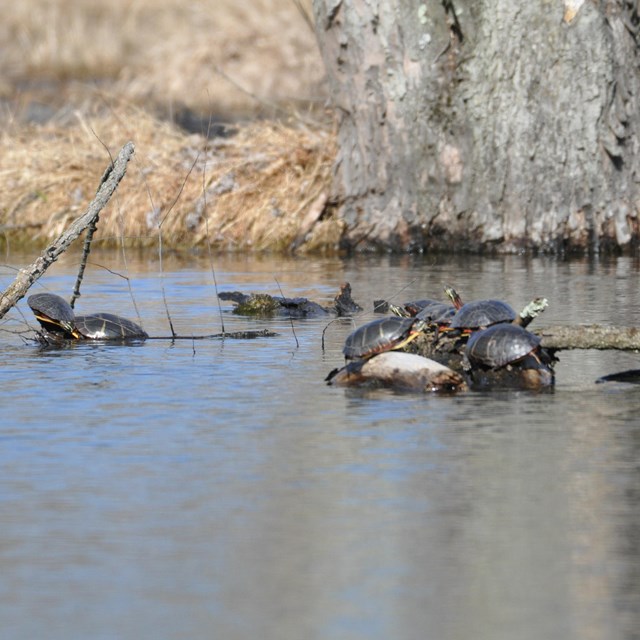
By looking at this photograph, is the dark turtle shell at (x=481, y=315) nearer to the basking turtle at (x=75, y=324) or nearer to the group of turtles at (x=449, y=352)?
the group of turtles at (x=449, y=352)

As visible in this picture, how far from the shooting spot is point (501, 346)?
6992 mm

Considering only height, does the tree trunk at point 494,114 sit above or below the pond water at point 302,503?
above

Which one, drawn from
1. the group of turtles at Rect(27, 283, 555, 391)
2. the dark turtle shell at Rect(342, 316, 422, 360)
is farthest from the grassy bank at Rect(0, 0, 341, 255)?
the dark turtle shell at Rect(342, 316, 422, 360)

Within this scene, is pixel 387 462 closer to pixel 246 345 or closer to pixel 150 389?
pixel 150 389

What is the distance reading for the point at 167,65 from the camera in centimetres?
2548

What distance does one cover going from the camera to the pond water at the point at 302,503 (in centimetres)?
381

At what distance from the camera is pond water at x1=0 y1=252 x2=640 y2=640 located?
12.5ft

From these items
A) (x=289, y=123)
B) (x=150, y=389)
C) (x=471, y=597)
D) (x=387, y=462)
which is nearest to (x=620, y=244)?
(x=289, y=123)

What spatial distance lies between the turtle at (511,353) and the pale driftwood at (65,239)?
2255mm

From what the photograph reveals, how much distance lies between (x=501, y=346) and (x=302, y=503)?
235 cm

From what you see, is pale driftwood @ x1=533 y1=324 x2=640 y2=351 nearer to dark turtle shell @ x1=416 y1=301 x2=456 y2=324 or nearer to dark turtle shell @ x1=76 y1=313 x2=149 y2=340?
dark turtle shell @ x1=416 y1=301 x2=456 y2=324

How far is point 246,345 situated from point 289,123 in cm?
1080

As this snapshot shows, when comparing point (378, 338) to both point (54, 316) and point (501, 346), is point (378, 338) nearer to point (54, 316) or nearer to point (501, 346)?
point (501, 346)

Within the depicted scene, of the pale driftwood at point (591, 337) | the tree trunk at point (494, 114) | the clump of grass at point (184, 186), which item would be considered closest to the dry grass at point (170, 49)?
the clump of grass at point (184, 186)
